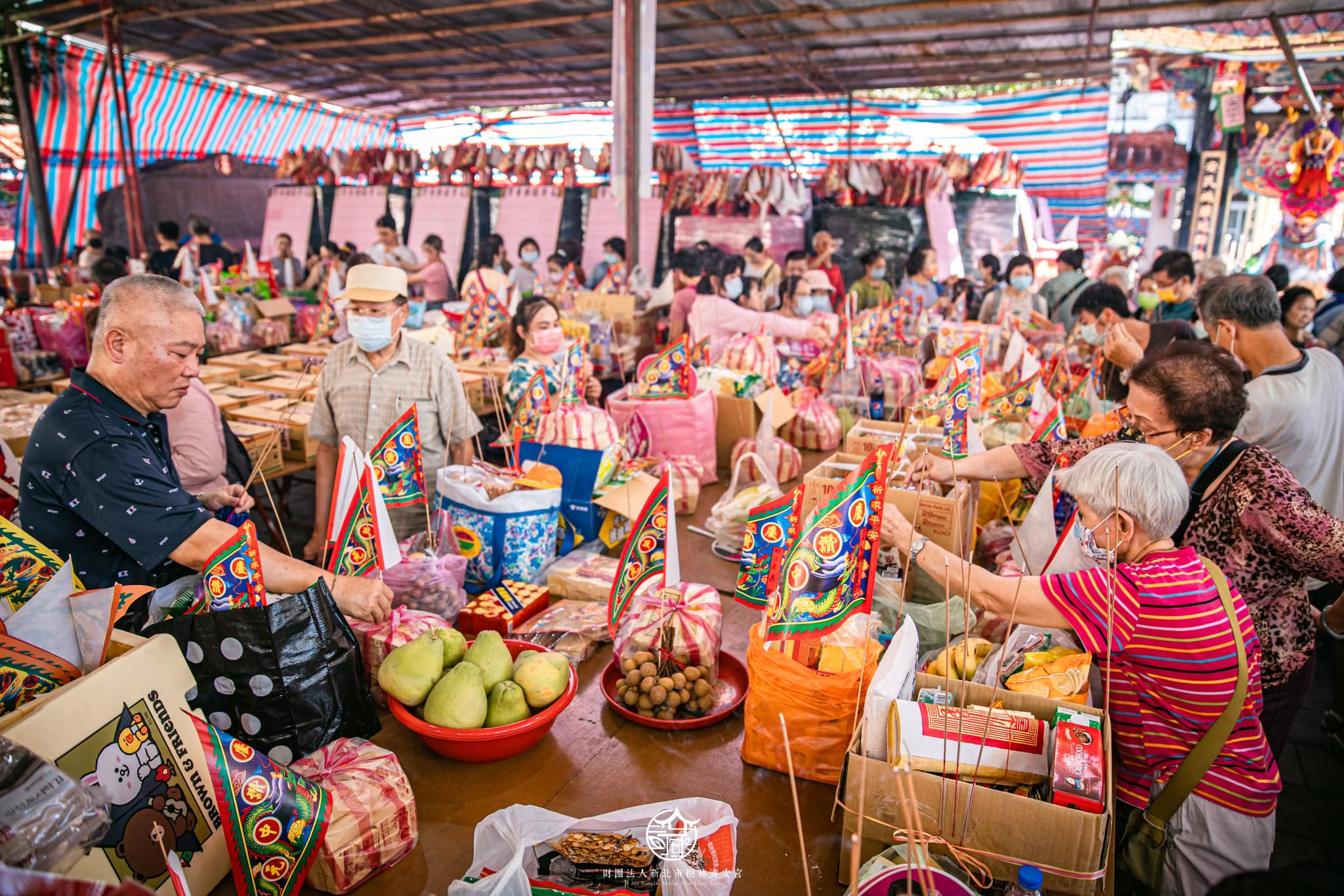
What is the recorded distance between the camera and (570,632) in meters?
2.31

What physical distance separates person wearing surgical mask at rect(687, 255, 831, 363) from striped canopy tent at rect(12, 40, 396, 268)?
33.0ft

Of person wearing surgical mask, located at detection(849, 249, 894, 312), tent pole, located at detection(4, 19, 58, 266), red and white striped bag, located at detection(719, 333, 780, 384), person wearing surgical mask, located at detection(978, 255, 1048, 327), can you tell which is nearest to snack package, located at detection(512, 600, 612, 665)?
red and white striped bag, located at detection(719, 333, 780, 384)

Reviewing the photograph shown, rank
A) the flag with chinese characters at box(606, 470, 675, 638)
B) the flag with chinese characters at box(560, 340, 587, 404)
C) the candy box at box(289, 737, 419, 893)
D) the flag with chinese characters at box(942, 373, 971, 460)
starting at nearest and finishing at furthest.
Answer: the candy box at box(289, 737, 419, 893), the flag with chinese characters at box(606, 470, 675, 638), the flag with chinese characters at box(942, 373, 971, 460), the flag with chinese characters at box(560, 340, 587, 404)

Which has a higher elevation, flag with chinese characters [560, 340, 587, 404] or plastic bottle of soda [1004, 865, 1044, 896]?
flag with chinese characters [560, 340, 587, 404]

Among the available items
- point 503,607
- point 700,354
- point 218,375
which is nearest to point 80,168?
point 218,375

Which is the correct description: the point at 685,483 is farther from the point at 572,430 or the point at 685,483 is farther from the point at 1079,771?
the point at 1079,771

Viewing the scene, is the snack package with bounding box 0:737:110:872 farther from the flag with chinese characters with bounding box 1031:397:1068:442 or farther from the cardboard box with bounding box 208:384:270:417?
the cardboard box with bounding box 208:384:270:417

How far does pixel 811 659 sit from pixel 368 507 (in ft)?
3.75

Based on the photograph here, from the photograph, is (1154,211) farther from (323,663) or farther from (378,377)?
(323,663)

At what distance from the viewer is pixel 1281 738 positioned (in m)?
2.02

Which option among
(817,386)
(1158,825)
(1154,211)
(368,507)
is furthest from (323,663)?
(1154,211)

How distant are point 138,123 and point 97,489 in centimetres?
1345

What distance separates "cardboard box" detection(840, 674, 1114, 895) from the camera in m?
1.30

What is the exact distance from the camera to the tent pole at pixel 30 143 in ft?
31.7
